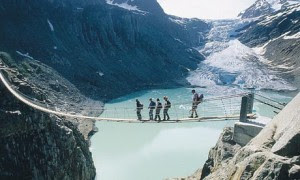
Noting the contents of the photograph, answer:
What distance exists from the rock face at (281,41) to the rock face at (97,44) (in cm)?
3065

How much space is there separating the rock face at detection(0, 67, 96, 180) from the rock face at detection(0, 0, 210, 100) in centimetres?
5184

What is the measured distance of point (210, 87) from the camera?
429 ft

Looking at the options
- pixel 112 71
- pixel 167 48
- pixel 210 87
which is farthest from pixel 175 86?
pixel 167 48

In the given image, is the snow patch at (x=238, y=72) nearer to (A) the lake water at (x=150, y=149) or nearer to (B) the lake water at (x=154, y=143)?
(B) the lake water at (x=154, y=143)

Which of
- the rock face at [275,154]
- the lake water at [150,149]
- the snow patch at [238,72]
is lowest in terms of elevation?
the lake water at [150,149]

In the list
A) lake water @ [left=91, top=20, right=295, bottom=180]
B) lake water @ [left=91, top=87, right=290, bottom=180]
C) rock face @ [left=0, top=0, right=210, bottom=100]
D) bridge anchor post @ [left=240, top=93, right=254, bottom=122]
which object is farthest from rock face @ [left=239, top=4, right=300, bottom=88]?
bridge anchor post @ [left=240, top=93, right=254, bottom=122]

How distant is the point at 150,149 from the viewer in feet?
185

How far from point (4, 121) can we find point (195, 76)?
120 metres

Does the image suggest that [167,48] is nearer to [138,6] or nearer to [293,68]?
[138,6]

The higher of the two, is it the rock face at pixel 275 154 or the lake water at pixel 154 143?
the rock face at pixel 275 154

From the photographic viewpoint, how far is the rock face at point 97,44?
301 ft

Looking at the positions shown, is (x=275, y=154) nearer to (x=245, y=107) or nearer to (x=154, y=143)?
(x=245, y=107)

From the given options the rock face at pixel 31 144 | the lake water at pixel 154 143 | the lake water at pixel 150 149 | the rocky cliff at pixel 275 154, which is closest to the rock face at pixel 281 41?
the lake water at pixel 154 143

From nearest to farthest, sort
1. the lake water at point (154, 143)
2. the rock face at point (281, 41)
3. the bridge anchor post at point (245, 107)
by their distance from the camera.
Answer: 1. the bridge anchor post at point (245, 107)
2. the lake water at point (154, 143)
3. the rock face at point (281, 41)
